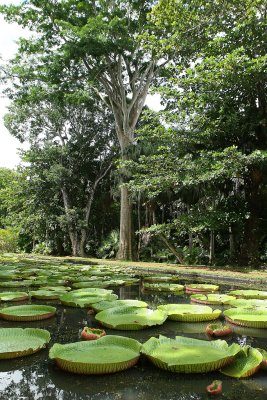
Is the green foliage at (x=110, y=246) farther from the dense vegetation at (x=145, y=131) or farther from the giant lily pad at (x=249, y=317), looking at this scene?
the giant lily pad at (x=249, y=317)

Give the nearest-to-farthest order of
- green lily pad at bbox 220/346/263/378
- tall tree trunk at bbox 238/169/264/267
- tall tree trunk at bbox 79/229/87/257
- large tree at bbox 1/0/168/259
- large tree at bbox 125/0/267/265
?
1. green lily pad at bbox 220/346/263/378
2. large tree at bbox 125/0/267/265
3. tall tree trunk at bbox 238/169/264/267
4. large tree at bbox 1/0/168/259
5. tall tree trunk at bbox 79/229/87/257

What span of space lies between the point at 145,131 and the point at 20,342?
7999 mm

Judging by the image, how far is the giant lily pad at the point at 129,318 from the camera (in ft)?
8.38

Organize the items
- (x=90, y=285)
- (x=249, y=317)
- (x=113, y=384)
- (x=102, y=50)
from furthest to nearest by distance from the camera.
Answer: (x=102, y=50) < (x=90, y=285) < (x=249, y=317) < (x=113, y=384)

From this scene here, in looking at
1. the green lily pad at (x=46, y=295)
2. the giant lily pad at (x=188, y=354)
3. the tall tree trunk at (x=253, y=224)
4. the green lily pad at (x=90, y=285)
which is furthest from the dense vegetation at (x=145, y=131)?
the giant lily pad at (x=188, y=354)

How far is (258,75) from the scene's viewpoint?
8.23 meters

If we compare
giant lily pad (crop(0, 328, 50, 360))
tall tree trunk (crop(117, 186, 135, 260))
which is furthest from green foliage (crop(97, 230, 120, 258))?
giant lily pad (crop(0, 328, 50, 360))

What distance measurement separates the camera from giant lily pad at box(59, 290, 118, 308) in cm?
330

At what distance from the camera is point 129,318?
2.66m

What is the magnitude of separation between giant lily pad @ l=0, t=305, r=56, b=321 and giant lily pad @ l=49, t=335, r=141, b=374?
1058 mm

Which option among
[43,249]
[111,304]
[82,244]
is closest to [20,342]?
[111,304]

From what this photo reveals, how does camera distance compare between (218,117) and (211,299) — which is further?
(218,117)

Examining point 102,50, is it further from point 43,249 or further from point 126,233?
point 43,249

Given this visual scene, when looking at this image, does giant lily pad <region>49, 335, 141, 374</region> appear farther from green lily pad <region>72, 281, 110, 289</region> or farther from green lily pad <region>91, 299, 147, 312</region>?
green lily pad <region>72, 281, 110, 289</region>
